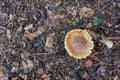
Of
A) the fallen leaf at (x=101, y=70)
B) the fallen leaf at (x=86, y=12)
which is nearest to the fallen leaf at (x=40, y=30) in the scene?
the fallen leaf at (x=86, y=12)

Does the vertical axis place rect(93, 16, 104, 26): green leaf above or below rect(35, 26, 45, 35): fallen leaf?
above

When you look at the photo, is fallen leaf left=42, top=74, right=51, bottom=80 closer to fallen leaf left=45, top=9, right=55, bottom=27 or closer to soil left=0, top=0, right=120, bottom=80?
soil left=0, top=0, right=120, bottom=80

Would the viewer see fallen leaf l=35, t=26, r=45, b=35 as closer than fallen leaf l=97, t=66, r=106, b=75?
No

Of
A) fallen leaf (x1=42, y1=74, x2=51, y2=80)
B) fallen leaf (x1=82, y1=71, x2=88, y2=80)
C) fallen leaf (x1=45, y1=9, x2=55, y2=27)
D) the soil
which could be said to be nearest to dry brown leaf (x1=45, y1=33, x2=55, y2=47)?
the soil

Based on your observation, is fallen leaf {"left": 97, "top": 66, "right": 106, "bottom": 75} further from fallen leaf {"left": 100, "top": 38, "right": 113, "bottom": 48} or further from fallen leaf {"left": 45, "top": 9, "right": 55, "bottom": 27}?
fallen leaf {"left": 45, "top": 9, "right": 55, "bottom": 27}

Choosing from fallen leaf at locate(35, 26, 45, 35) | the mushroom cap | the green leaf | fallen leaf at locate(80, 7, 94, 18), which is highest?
fallen leaf at locate(80, 7, 94, 18)

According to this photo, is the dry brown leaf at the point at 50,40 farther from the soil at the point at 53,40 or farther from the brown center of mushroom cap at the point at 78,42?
the brown center of mushroom cap at the point at 78,42

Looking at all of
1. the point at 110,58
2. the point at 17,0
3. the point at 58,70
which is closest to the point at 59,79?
the point at 58,70

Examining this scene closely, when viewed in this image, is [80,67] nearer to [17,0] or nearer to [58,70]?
[58,70]
